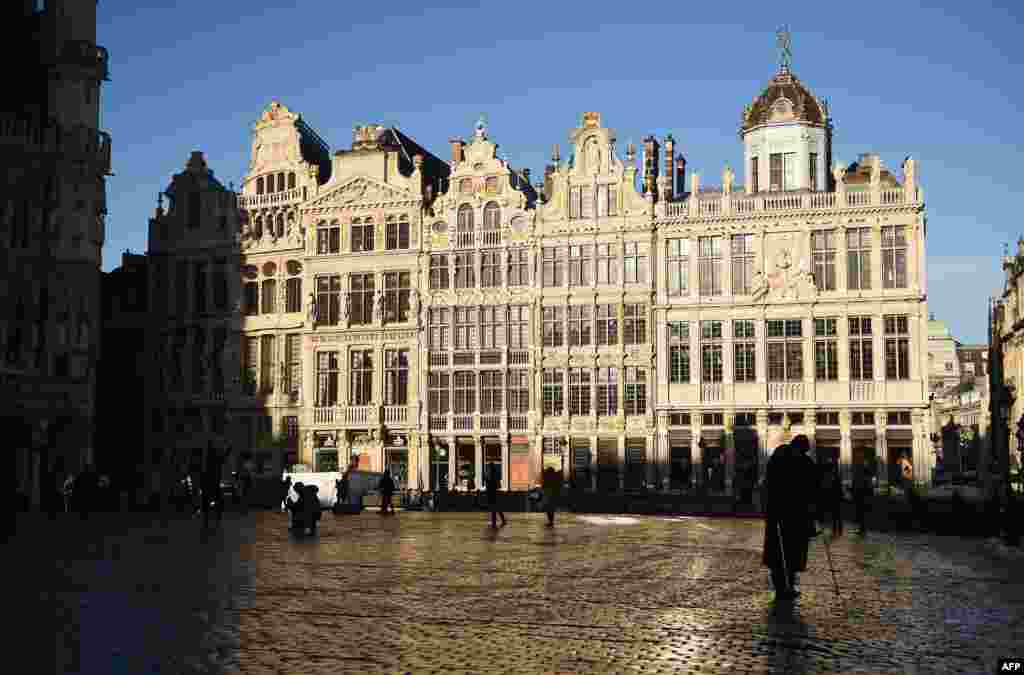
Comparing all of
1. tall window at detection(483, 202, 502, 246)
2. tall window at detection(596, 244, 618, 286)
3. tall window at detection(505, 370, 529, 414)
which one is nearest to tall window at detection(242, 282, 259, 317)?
tall window at detection(483, 202, 502, 246)

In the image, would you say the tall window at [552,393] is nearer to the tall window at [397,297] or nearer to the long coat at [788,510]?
the tall window at [397,297]

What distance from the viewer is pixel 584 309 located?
5394 centimetres

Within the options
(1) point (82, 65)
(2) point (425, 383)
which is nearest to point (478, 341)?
(2) point (425, 383)

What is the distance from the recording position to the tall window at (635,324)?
174 feet

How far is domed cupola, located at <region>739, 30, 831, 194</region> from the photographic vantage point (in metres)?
53.2

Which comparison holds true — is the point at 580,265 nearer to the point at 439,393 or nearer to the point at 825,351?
the point at 439,393

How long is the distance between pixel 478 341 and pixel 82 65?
851 inches

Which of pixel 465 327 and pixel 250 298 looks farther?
pixel 250 298

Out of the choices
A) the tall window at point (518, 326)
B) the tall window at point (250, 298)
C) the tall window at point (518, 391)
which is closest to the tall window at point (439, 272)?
the tall window at point (518, 326)

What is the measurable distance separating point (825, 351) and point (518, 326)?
14.1 metres

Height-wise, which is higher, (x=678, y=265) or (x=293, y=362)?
(x=678, y=265)

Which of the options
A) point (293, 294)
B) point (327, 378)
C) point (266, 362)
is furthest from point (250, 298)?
point (327, 378)

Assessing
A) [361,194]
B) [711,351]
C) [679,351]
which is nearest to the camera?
[711,351]

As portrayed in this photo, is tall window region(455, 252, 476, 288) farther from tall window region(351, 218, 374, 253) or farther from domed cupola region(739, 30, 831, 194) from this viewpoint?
domed cupola region(739, 30, 831, 194)
